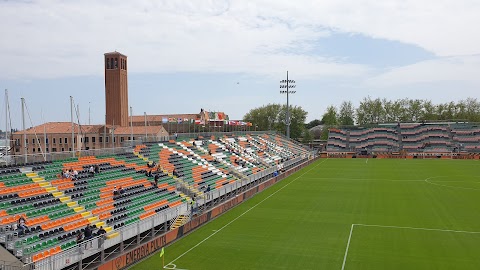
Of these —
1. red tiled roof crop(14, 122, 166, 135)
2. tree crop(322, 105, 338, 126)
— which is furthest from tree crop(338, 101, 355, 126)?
red tiled roof crop(14, 122, 166, 135)

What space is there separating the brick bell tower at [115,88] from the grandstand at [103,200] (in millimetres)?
51854

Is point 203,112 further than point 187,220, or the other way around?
point 203,112

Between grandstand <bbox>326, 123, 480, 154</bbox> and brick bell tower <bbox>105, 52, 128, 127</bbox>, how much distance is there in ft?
164

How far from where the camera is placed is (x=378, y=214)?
2989 cm

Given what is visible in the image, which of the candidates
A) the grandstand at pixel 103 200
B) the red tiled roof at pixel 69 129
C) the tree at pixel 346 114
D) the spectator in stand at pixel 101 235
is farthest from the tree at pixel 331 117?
the spectator in stand at pixel 101 235

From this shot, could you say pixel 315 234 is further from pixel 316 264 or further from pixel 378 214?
pixel 378 214

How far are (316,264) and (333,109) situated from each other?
4861 inches

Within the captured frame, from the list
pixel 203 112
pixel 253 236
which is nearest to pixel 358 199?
pixel 253 236

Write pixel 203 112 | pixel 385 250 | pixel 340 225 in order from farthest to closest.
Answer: pixel 203 112, pixel 340 225, pixel 385 250

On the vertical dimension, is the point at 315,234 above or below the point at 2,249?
below

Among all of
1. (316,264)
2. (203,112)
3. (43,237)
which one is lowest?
(316,264)

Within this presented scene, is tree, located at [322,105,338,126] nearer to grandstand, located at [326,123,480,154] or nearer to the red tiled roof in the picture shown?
grandstand, located at [326,123,480,154]

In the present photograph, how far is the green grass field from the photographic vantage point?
19781mm

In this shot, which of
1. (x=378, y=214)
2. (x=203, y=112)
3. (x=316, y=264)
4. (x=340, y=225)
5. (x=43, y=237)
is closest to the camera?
(x=43, y=237)
